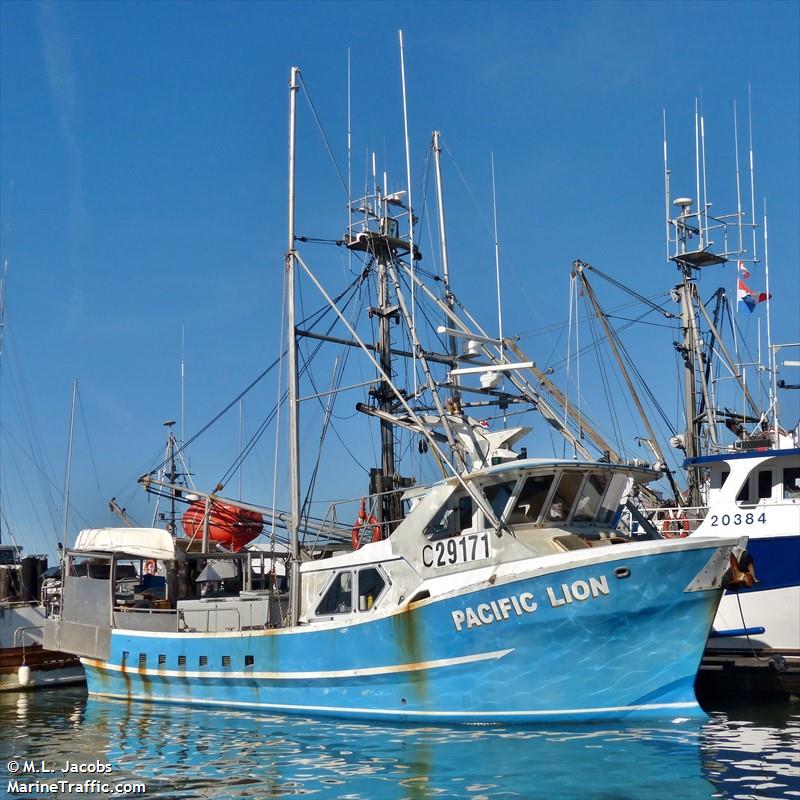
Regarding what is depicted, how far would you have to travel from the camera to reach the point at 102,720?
20.2 meters

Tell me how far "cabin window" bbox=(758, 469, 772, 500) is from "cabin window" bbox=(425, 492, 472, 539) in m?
8.44

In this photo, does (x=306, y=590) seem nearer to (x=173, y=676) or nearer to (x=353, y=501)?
(x=353, y=501)

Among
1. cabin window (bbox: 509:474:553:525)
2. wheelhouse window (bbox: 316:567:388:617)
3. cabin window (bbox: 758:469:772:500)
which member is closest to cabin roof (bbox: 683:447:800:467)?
cabin window (bbox: 758:469:772:500)

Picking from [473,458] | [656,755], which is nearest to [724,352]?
[473,458]

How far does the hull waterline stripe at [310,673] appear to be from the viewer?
16.6m

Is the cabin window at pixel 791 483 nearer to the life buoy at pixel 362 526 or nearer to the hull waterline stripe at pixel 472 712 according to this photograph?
the hull waterline stripe at pixel 472 712

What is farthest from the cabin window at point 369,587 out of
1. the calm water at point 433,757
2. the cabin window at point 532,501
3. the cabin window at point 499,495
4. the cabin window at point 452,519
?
the cabin window at point 532,501

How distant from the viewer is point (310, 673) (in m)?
18.5

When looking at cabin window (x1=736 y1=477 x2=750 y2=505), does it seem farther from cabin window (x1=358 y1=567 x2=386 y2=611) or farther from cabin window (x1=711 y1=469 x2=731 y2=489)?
cabin window (x1=358 y1=567 x2=386 y2=611)

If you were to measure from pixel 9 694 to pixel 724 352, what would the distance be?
2277cm

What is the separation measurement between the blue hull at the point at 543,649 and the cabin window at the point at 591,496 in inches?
95.7

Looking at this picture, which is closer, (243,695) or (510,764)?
(510,764)

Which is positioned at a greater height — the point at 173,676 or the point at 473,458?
the point at 473,458

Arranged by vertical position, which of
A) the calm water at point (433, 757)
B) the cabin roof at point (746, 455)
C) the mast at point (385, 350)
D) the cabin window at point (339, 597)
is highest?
the mast at point (385, 350)
